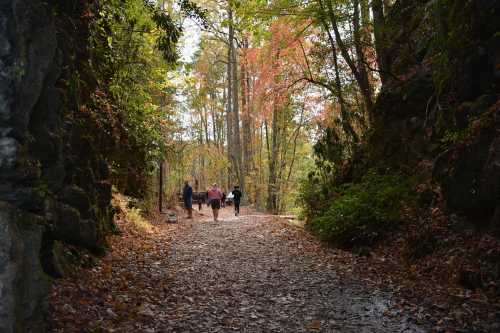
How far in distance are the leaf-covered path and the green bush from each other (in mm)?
697

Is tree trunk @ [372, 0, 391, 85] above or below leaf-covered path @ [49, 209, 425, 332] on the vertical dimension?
above

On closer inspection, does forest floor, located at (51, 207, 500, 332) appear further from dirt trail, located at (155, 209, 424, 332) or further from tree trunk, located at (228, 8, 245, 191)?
tree trunk, located at (228, 8, 245, 191)

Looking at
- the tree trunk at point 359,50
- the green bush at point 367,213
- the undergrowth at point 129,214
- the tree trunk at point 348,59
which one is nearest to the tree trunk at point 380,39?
the tree trunk at point 359,50

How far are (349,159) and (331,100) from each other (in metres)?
3.59

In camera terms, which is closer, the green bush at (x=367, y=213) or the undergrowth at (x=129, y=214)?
the green bush at (x=367, y=213)

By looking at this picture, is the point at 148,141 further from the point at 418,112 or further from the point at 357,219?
the point at 418,112

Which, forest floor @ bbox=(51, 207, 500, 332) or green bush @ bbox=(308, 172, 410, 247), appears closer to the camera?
forest floor @ bbox=(51, 207, 500, 332)

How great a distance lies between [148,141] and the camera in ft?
44.0

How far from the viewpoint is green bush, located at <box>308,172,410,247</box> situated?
9172mm

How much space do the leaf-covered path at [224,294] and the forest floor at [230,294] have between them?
14 millimetres

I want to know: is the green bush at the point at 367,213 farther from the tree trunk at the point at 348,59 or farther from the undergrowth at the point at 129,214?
the undergrowth at the point at 129,214

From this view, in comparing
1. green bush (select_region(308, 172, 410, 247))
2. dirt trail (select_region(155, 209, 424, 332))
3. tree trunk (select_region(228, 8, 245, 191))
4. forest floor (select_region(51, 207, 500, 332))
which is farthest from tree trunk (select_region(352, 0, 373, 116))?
tree trunk (select_region(228, 8, 245, 191))

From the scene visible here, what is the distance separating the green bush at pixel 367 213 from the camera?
9172mm

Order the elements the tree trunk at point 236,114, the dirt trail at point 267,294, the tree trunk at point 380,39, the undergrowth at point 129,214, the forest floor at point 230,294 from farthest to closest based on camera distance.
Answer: the tree trunk at point 236,114 → the undergrowth at point 129,214 → the tree trunk at point 380,39 → the dirt trail at point 267,294 → the forest floor at point 230,294
